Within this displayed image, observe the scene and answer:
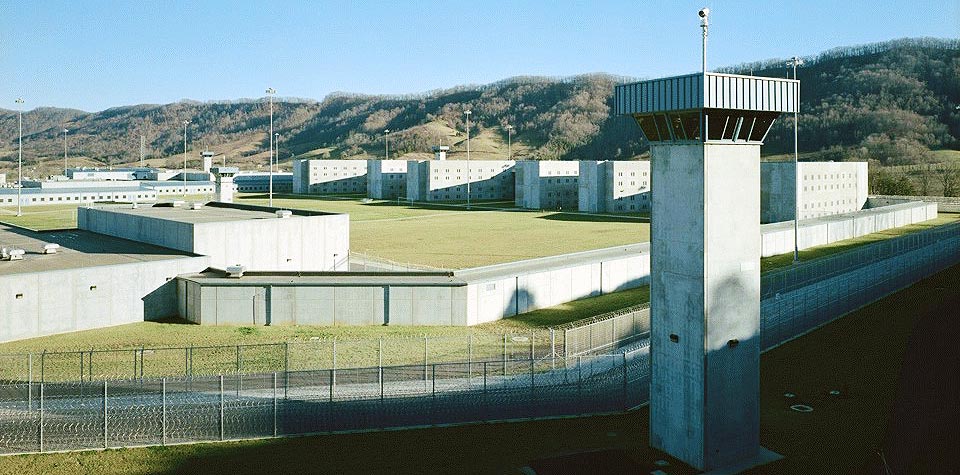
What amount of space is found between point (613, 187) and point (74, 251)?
72099mm

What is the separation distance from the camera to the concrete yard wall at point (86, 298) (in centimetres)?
3391

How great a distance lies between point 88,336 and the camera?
3431 centimetres

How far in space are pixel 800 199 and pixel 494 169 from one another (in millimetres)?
56945

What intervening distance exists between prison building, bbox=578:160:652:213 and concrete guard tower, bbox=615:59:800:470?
281ft

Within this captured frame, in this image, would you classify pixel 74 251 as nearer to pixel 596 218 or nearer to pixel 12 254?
pixel 12 254

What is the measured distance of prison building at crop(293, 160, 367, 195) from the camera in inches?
5930

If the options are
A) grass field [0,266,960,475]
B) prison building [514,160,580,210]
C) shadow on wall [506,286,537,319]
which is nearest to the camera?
grass field [0,266,960,475]

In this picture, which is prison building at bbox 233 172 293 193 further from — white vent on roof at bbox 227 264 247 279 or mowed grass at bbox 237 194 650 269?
white vent on roof at bbox 227 264 247 279

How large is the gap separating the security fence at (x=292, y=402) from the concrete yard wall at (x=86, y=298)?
A: 11577mm

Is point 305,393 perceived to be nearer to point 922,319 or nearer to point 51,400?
point 51,400

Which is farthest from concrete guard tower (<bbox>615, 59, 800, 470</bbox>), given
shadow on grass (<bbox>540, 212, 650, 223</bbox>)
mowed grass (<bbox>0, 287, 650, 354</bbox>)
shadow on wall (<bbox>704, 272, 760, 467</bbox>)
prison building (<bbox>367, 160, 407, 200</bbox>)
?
prison building (<bbox>367, 160, 407, 200</bbox>)

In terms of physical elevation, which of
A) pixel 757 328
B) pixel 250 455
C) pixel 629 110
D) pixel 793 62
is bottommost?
pixel 250 455

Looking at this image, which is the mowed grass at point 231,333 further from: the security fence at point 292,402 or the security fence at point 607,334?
the security fence at point 292,402

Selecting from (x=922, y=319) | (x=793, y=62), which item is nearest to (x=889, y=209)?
(x=793, y=62)
